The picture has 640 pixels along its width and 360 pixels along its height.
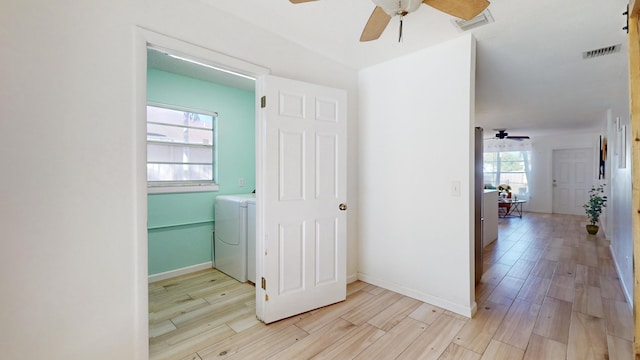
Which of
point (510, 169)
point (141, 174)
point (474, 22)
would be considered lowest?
point (141, 174)

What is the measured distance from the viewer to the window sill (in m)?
3.16

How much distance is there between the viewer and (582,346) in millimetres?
1983

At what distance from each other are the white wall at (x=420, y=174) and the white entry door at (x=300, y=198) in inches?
20.6

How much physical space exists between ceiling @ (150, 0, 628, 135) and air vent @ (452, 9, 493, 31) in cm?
4

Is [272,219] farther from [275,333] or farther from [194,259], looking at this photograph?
[194,259]

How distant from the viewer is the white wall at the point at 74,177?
54.4 inches

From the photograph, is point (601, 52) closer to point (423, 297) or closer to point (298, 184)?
point (423, 297)

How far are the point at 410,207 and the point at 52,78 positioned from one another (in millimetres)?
2757

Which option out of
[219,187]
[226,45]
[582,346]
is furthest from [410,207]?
[219,187]

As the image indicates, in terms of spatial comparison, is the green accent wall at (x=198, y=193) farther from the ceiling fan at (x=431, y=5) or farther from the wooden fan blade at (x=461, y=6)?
the wooden fan blade at (x=461, y=6)

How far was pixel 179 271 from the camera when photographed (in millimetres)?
3348

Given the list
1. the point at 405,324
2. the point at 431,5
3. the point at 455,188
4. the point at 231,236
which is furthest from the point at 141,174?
the point at 455,188

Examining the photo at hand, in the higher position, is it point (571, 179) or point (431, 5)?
point (431, 5)

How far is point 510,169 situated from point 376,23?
9402 millimetres
